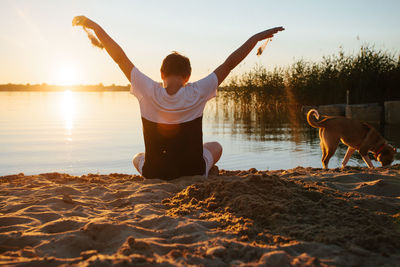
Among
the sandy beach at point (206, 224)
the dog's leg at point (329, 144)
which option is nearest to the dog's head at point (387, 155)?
the dog's leg at point (329, 144)

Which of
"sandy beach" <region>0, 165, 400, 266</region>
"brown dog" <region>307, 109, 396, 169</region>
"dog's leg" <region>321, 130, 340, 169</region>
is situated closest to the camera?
"sandy beach" <region>0, 165, 400, 266</region>

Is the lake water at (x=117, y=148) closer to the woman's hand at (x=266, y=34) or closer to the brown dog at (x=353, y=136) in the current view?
the brown dog at (x=353, y=136)

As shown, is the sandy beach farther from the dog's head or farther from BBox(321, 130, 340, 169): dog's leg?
the dog's head

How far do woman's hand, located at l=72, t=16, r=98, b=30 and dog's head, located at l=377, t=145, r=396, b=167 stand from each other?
6.37 m

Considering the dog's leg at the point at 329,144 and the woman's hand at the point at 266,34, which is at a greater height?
the woman's hand at the point at 266,34

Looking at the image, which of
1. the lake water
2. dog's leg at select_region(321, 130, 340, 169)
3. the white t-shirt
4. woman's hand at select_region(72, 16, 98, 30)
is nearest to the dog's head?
the lake water

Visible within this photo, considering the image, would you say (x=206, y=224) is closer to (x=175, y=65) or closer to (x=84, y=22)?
(x=175, y=65)

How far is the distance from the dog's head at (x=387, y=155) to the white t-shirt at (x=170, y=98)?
513 cm

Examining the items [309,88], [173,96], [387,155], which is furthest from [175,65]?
[309,88]

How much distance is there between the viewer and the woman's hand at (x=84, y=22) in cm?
408

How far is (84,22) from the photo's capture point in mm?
4105

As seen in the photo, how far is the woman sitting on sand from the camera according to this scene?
4023mm

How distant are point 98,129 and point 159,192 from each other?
11.5m

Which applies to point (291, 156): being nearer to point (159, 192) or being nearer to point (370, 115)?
point (159, 192)
